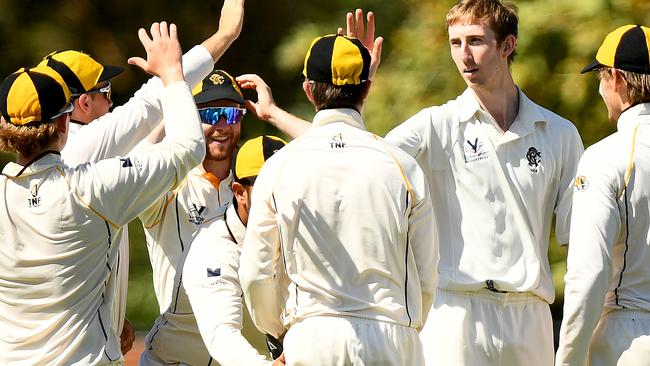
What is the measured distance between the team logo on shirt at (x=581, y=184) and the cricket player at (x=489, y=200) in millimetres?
470

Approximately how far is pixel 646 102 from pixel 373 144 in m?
1.15

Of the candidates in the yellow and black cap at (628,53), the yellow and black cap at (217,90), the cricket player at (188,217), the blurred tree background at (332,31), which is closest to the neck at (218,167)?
the cricket player at (188,217)

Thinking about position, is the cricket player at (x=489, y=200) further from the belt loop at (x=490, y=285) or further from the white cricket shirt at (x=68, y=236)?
the white cricket shirt at (x=68, y=236)

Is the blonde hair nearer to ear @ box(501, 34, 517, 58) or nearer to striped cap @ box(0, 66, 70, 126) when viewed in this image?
ear @ box(501, 34, 517, 58)

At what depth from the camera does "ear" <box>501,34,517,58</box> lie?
5949 mm

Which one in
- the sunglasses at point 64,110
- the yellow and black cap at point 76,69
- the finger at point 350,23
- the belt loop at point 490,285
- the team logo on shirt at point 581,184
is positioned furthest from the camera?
the finger at point 350,23

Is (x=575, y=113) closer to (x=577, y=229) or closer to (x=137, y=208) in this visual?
(x=577, y=229)

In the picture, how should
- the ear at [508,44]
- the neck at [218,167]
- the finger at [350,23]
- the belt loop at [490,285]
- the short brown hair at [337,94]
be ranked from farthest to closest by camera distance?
the neck at [218,167], the finger at [350,23], the ear at [508,44], the belt loop at [490,285], the short brown hair at [337,94]

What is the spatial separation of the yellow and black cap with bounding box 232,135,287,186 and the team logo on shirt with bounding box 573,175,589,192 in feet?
3.90

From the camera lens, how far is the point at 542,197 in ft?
19.3

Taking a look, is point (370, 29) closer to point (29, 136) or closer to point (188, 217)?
point (188, 217)

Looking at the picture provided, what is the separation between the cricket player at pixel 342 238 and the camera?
4.89m

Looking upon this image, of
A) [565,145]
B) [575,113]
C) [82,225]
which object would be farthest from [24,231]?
[575,113]

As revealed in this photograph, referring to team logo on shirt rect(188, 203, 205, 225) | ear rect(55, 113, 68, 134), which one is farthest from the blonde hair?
ear rect(55, 113, 68, 134)
